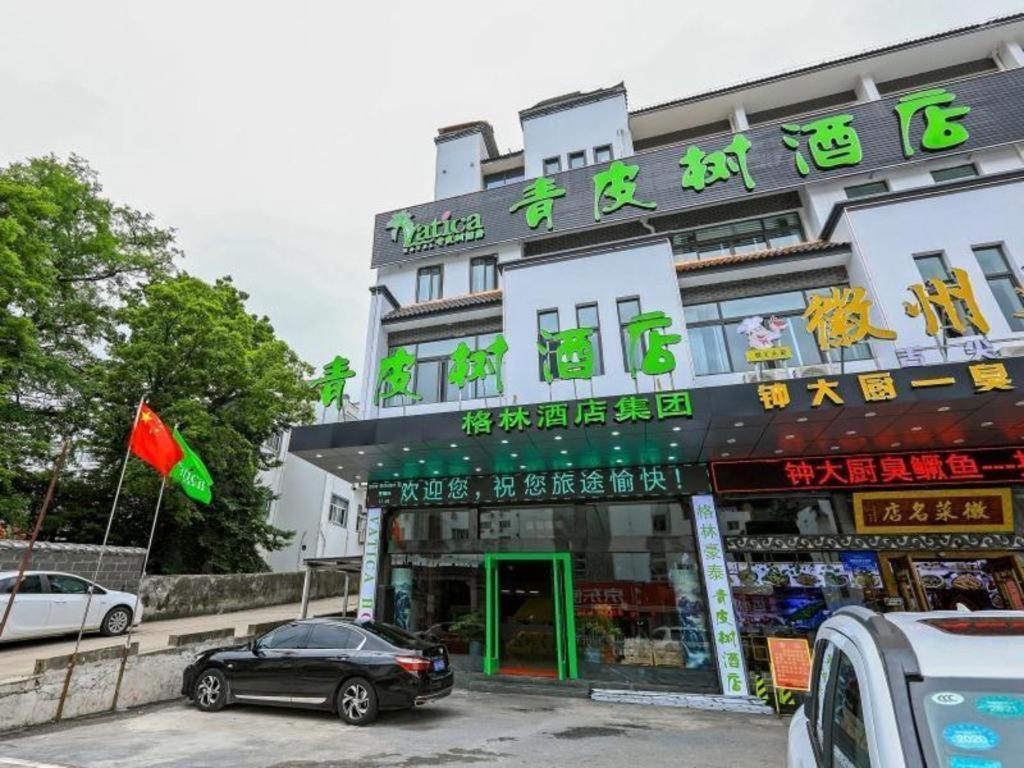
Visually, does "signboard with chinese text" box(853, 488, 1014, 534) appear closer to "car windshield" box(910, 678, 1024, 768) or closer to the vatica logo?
"car windshield" box(910, 678, 1024, 768)

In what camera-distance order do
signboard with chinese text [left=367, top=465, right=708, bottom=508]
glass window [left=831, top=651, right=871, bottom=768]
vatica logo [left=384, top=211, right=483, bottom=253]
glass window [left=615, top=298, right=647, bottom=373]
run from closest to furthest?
1. glass window [left=831, top=651, right=871, bottom=768]
2. signboard with chinese text [left=367, top=465, right=708, bottom=508]
3. glass window [left=615, top=298, right=647, bottom=373]
4. vatica logo [left=384, top=211, right=483, bottom=253]

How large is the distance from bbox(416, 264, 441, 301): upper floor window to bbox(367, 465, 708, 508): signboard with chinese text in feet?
21.5

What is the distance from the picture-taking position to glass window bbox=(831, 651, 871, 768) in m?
2.04

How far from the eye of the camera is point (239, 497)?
67.9 feet

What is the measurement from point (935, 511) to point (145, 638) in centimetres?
1786

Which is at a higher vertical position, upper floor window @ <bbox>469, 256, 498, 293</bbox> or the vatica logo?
the vatica logo

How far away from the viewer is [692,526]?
11.1 metres

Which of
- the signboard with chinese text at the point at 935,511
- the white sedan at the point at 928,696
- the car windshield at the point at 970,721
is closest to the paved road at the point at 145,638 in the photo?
the white sedan at the point at 928,696

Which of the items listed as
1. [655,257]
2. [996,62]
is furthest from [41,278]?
[996,62]

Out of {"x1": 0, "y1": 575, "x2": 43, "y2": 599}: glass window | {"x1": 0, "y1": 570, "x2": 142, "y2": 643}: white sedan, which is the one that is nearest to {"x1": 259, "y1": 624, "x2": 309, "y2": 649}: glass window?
{"x1": 0, "y1": 570, "x2": 142, "y2": 643}: white sedan

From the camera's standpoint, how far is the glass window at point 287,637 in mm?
8263

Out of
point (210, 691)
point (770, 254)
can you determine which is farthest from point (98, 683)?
point (770, 254)

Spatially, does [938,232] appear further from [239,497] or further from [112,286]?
[112,286]

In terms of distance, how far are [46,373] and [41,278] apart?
2.93 m
